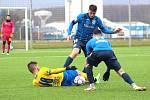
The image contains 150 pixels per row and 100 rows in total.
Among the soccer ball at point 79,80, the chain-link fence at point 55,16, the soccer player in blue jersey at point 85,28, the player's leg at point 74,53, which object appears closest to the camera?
the soccer ball at point 79,80

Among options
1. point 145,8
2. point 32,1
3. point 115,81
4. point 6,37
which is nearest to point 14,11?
point 32,1

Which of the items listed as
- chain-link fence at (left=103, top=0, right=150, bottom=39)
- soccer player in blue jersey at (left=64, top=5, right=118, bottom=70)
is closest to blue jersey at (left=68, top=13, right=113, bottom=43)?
soccer player in blue jersey at (left=64, top=5, right=118, bottom=70)

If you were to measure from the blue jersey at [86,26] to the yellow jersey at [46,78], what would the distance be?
166 cm

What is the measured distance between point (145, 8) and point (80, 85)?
32828 mm

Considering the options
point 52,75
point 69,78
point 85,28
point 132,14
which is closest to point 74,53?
Answer: point 85,28

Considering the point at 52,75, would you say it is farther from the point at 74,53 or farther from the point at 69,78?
the point at 74,53

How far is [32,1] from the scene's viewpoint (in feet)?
129

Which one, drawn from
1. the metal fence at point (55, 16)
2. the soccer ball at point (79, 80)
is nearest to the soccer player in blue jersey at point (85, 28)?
the soccer ball at point (79, 80)

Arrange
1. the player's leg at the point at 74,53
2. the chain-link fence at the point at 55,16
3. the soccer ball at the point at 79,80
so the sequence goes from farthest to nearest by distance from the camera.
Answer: the chain-link fence at the point at 55,16, the player's leg at the point at 74,53, the soccer ball at the point at 79,80

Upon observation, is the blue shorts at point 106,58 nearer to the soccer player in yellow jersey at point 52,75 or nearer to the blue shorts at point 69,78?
the soccer player in yellow jersey at point 52,75

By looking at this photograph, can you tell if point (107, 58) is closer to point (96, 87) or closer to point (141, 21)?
point (96, 87)

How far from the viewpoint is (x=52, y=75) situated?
11.8 metres

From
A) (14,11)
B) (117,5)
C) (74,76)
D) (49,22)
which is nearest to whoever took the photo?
(74,76)

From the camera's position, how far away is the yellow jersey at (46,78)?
1167 centimetres
